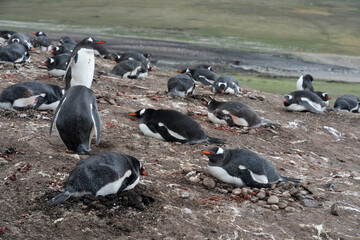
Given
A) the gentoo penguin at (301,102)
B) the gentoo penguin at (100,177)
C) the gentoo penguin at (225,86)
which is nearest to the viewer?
the gentoo penguin at (100,177)

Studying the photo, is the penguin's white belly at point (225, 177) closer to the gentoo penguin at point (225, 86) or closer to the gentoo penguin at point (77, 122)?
the gentoo penguin at point (77, 122)

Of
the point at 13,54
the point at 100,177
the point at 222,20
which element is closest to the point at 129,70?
the point at 13,54

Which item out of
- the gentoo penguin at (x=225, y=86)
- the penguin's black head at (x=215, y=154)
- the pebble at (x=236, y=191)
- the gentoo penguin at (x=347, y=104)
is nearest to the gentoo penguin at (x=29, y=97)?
the penguin's black head at (x=215, y=154)

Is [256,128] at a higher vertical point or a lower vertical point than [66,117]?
lower

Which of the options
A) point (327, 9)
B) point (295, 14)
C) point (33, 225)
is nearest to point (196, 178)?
point (33, 225)

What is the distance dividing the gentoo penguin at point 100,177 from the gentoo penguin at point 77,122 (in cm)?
91

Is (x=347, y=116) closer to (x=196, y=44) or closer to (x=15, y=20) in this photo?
(x=196, y=44)

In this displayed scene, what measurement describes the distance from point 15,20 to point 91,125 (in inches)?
1191

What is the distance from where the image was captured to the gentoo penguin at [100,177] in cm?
396

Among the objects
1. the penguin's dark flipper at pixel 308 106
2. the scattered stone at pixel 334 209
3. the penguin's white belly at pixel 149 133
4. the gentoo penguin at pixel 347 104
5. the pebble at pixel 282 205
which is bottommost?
the gentoo penguin at pixel 347 104

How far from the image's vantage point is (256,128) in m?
7.86

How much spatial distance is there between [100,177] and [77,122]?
3.98 feet

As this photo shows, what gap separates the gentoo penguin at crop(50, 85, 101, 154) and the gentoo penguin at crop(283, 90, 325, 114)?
5.66m

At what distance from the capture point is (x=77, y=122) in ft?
16.7
